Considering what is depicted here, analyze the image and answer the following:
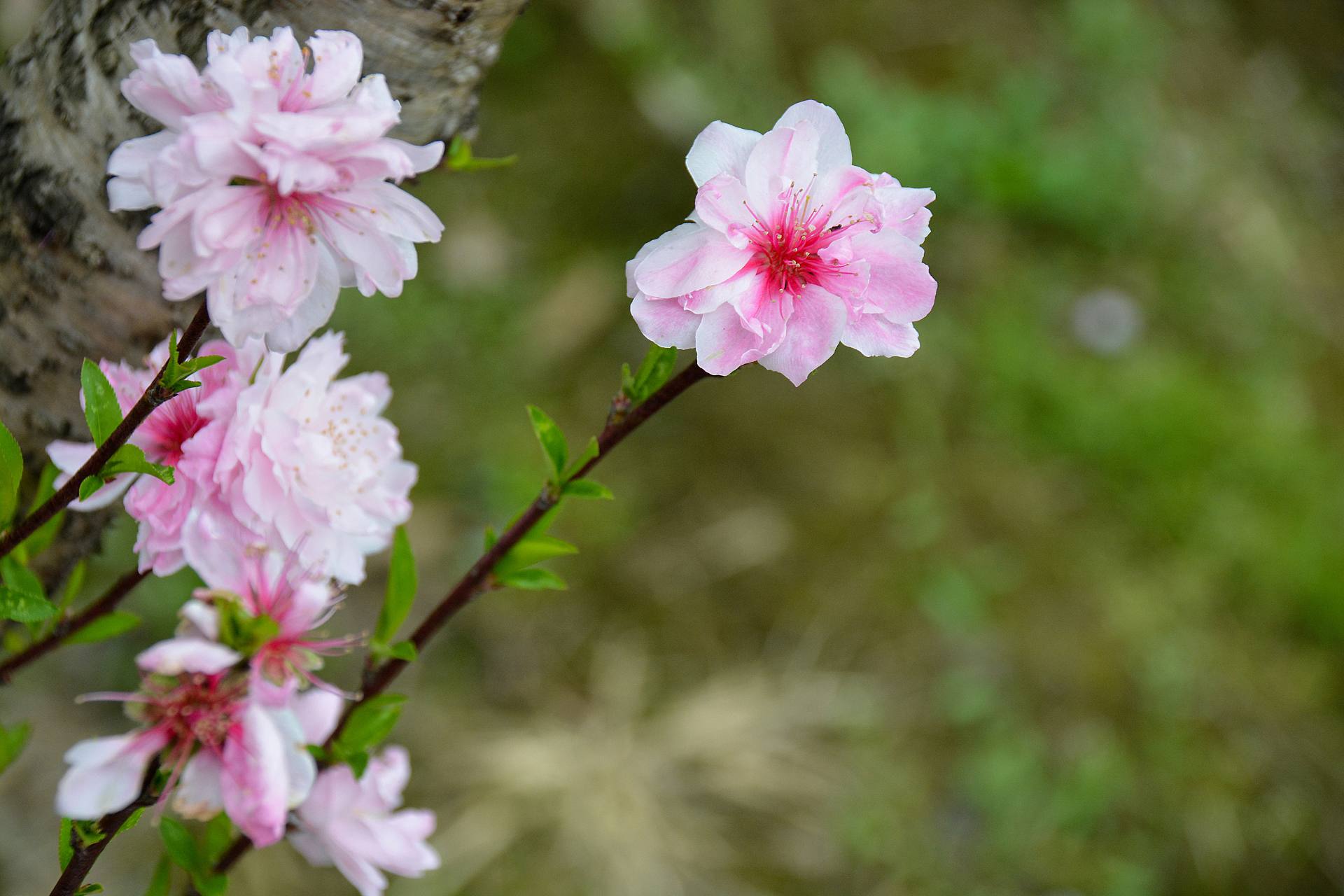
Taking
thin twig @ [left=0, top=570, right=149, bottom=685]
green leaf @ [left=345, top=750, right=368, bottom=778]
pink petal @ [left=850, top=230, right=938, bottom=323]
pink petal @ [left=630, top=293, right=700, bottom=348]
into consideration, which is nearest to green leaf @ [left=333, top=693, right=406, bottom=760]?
green leaf @ [left=345, top=750, right=368, bottom=778]

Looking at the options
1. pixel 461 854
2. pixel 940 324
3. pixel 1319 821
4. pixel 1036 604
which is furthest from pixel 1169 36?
pixel 461 854

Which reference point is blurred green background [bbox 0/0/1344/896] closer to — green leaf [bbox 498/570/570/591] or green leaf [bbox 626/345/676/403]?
green leaf [bbox 498/570/570/591]

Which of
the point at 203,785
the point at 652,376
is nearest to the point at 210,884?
the point at 203,785

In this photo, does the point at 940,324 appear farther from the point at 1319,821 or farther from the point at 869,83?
the point at 1319,821

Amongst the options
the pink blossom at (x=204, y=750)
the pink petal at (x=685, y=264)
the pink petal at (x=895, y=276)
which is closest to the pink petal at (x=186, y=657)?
the pink blossom at (x=204, y=750)

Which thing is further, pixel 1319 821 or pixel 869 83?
pixel 869 83

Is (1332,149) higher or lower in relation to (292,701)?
lower
